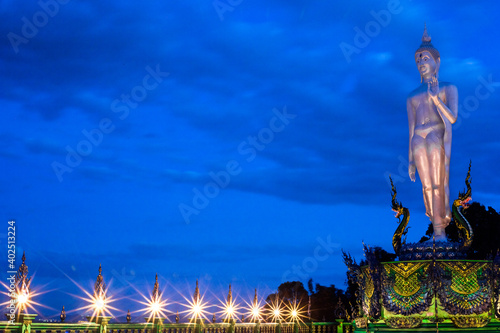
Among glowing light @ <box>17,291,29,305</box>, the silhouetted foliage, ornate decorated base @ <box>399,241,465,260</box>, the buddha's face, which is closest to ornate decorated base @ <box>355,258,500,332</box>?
ornate decorated base @ <box>399,241,465,260</box>

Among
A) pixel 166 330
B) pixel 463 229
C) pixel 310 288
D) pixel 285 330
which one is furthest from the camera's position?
pixel 310 288

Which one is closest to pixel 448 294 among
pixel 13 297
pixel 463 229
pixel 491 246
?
Answer: pixel 463 229

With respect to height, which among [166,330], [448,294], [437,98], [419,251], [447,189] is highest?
[437,98]

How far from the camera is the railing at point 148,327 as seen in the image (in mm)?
13672

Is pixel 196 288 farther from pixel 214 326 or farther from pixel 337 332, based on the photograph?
pixel 337 332

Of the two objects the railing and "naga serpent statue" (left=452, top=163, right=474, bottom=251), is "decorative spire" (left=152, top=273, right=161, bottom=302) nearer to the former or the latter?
the railing

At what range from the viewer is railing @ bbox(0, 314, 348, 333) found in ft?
44.9

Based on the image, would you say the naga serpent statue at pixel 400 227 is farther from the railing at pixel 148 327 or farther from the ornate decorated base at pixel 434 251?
the railing at pixel 148 327

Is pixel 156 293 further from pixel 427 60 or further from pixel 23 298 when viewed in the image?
pixel 427 60

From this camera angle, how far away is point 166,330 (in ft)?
58.1

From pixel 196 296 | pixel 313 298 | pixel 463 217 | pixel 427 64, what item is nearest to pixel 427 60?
pixel 427 64

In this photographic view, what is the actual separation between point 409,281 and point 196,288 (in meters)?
6.81

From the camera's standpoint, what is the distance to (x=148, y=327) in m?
17.0

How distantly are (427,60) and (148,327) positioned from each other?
12.9m
